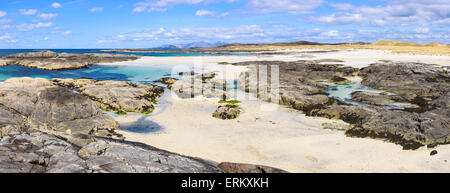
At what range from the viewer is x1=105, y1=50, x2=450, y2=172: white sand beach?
42.8 ft

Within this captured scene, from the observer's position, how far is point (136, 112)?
22.9m

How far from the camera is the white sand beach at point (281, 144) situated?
42.8 feet

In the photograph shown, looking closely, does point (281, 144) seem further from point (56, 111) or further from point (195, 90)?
point (195, 90)

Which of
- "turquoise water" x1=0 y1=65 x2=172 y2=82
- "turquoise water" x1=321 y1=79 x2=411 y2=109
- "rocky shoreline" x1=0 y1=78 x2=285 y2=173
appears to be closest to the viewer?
"rocky shoreline" x1=0 y1=78 x2=285 y2=173

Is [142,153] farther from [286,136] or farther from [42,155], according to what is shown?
[286,136]

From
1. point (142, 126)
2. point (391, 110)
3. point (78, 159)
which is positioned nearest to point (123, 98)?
point (142, 126)

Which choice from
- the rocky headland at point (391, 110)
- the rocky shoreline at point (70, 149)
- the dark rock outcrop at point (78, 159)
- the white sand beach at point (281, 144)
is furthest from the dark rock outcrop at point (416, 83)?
the dark rock outcrop at point (78, 159)

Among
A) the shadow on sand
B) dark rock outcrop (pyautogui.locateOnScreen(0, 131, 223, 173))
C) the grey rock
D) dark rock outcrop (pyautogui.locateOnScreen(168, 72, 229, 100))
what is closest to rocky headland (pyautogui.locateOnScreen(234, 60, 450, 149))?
the grey rock

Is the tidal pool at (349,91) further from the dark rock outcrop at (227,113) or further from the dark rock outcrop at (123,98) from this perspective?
the dark rock outcrop at (123,98)

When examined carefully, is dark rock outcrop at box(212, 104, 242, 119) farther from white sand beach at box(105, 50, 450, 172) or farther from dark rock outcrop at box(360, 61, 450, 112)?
dark rock outcrop at box(360, 61, 450, 112)

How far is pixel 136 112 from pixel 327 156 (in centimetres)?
1606
